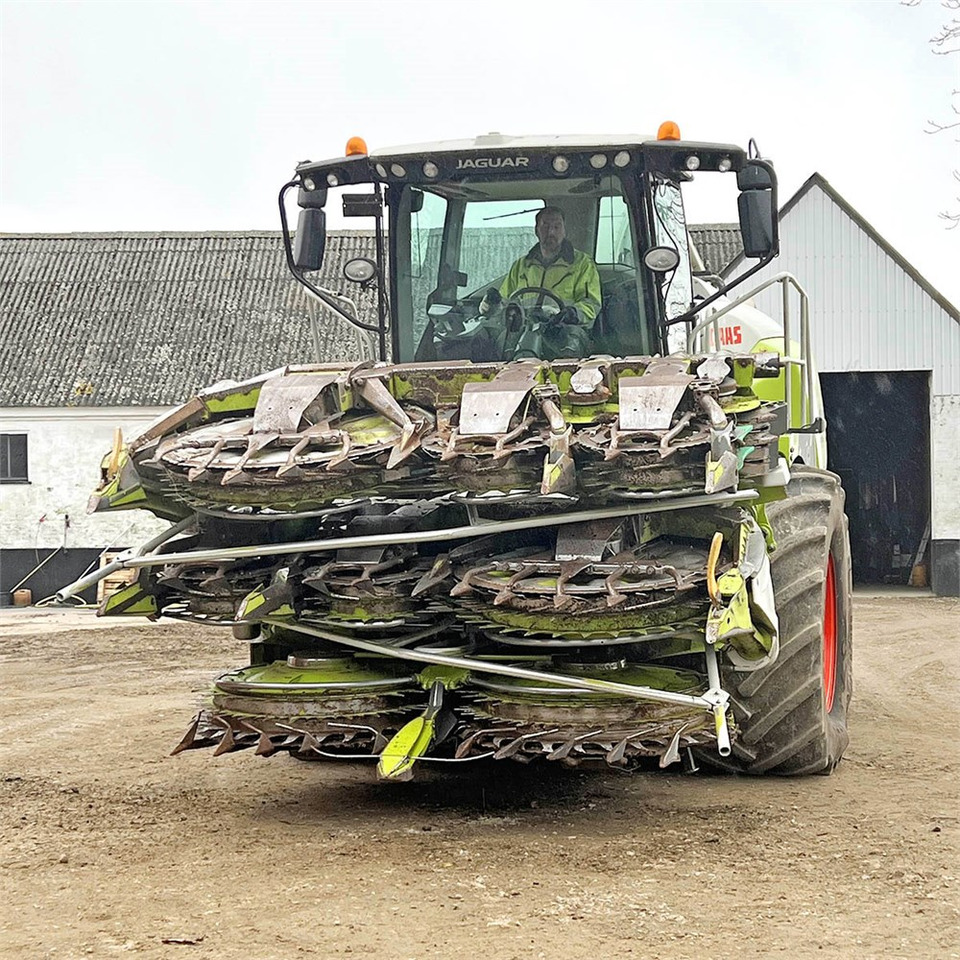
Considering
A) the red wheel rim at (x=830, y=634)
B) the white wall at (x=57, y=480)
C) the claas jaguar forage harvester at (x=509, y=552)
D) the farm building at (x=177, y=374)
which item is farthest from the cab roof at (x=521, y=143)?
the white wall at (x=57, y=480)

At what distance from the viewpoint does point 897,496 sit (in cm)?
2311

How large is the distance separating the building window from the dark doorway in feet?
39.1

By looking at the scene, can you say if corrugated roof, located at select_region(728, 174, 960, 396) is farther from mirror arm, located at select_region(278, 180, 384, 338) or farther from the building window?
mirror arm, located at select_region(278, 180, 384, 338)

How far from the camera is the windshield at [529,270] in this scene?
717 centimetres

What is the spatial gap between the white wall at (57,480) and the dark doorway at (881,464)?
1036 cm

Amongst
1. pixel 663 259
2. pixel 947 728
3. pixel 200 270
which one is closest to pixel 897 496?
pixel 200 270

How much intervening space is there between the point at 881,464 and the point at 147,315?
1183 centimetres

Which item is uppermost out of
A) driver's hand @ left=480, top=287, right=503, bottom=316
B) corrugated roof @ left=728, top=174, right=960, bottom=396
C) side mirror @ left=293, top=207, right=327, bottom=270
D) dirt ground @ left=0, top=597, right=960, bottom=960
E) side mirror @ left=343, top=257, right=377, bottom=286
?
corrugated roof @ left=728, top=174, right=960, bottom=396

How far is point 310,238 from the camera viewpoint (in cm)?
753

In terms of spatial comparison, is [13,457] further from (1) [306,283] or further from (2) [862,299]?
(1) [306,283]

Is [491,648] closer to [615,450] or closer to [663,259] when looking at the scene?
[615,450]

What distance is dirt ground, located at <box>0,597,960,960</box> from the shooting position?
14.5 feet

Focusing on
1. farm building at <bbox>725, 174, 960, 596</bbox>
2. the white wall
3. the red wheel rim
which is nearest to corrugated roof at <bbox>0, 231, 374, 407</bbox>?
the white wall

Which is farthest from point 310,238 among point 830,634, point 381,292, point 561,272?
point 830,634
